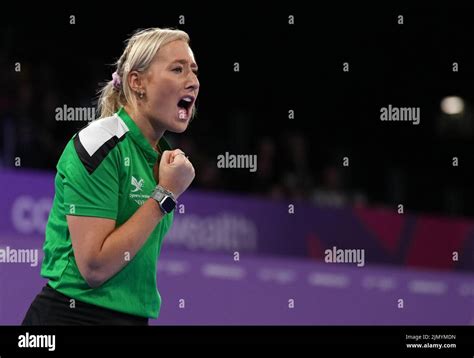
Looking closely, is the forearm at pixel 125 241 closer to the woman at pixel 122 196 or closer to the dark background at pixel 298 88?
the woman at pixel 122 196

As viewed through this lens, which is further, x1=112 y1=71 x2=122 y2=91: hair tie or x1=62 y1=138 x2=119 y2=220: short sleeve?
x1=112 y1=71 x2=122 y2=91: hair tie

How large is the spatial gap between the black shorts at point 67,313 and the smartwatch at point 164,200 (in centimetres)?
44

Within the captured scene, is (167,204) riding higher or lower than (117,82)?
lower

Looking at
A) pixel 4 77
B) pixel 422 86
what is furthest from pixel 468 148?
pixel 4 77

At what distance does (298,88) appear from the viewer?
11.8 meters

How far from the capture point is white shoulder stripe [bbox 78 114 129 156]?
3258 millimetres

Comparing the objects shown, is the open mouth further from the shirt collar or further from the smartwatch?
Answer: the smartwatch

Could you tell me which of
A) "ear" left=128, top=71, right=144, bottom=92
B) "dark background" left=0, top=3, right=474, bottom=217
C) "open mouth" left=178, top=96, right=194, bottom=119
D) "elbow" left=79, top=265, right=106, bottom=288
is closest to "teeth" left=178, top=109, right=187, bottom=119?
"open mouth" left=178, top=96, right=194, bottom=119

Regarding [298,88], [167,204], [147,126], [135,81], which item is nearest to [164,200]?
[167,204]

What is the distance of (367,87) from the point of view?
1215 centimetres

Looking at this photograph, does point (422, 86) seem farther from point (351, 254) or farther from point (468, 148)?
point (351, 254)

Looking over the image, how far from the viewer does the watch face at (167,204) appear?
324 cm

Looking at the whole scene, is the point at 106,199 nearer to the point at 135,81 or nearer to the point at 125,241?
the point at 125,241

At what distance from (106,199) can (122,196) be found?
4.5 inches
